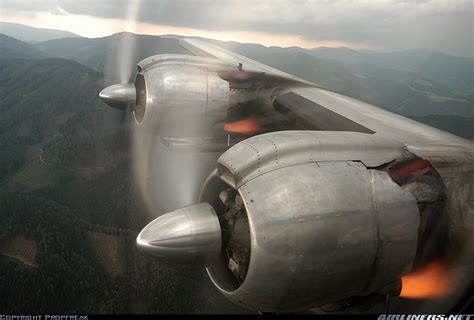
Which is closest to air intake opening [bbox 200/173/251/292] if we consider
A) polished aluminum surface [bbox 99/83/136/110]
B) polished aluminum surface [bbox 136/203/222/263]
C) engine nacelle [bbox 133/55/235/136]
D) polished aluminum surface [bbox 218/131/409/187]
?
polished aluminum surface [bbox 136/203/222/263]

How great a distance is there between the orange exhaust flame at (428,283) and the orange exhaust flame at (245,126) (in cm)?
640

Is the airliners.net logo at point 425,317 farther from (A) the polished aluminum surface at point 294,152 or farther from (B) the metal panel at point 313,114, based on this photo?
(B) the metal panel at point 313,114

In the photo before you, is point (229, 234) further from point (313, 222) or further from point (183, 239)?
point (313, 222)

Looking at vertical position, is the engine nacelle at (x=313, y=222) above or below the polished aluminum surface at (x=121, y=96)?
below

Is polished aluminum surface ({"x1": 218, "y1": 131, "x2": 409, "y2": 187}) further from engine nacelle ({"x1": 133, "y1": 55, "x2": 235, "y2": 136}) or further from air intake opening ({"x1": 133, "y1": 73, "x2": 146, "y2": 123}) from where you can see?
air intake opening ({"x1": 133, "y1": 73, "x2": 146, "y2": 123})

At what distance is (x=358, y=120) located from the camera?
280 inches

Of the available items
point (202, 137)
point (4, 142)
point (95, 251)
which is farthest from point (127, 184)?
point (202, 137)

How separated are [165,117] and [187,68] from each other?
1.59m

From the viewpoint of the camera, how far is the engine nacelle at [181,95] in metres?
9.25

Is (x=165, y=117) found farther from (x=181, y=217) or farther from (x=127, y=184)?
(x=127, y=184)

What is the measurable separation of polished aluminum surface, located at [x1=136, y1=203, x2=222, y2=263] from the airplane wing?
10.9 feet

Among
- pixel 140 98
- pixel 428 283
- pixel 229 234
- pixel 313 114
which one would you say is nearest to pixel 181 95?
pixel 140 98

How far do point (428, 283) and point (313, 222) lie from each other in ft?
8.23

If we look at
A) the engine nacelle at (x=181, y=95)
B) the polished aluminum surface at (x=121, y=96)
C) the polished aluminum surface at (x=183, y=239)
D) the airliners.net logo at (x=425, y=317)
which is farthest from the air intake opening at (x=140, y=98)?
the airliners.net logo at (x=425, y=317)
